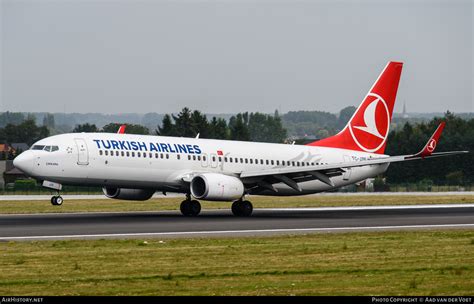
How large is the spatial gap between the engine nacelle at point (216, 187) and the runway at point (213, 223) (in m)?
1.02

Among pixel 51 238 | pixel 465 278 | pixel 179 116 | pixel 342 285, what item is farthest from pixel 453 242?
pixel 179 116

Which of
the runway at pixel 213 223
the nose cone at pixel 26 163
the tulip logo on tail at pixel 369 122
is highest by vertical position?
the tulip logo on tail at pixel 369 122

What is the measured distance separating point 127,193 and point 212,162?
4.40 meters

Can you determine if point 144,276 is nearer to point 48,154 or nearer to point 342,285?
point 342,285

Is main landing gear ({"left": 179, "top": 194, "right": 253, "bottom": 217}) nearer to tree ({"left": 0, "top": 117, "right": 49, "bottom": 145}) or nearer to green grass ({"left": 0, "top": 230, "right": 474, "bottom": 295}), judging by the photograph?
green grass ({"left": 0, "top": 230, "right": 474, "bottom": 295})

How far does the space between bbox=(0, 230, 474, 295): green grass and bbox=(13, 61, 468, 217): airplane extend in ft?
43.5

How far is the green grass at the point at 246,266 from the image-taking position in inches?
828

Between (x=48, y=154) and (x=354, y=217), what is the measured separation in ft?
46.7

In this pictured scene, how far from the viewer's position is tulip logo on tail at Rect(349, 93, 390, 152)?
55312 millimetres

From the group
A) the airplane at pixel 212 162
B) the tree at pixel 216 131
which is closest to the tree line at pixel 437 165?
the tree at pixel 216 131

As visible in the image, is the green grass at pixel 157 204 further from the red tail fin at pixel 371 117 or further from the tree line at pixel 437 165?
the tree line at pixel 437 165

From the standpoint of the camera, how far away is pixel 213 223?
40844mm

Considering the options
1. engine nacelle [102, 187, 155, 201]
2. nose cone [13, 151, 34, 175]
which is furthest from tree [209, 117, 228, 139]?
nose cone [13, 151, 34, 175]

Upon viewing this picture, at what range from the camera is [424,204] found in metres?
61.6
